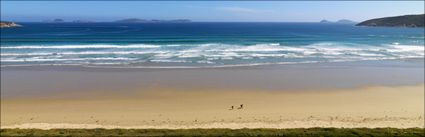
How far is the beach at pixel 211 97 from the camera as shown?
457 inches

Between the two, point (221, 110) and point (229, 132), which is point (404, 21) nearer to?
point (221, 110)

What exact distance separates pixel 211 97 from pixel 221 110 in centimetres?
223

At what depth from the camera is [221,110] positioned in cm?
1305

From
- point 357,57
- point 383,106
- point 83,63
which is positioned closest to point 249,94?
point 383,106

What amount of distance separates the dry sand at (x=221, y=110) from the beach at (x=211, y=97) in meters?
0.03

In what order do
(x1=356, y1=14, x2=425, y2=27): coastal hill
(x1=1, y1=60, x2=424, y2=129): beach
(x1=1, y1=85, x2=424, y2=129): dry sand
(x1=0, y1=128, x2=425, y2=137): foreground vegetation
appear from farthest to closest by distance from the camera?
(x1=356, y1=14, x2=425, y2=27): coastal hill → (x1=1, y1=60, x2=424, y2=129): beach → (x1=1, y1=85, x2=424, y2=129): dry sand → (x1=0, y1=128, x2=425, y2=137): foreground vegetation

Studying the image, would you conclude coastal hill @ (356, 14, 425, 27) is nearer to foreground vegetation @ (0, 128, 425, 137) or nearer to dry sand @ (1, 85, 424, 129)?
dry sand @ (1, 85, 424, 129)

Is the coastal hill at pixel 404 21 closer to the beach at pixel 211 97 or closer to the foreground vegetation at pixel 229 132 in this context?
the beach at pixel 211 97

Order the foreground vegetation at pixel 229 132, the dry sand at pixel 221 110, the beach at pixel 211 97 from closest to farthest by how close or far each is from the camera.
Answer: the foreground vegetation at pixel 229 132 < the dry sand at pixel 221 110 < the beach at pixel 211 97

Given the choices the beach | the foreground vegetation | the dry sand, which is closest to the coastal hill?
the beach

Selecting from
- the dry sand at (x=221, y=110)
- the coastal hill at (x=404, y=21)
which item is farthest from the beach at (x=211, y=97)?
the coastal hill at (x=404, y=21)

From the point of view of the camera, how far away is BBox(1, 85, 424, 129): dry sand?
1134 centimetres

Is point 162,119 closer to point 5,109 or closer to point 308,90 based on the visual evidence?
point 5,109

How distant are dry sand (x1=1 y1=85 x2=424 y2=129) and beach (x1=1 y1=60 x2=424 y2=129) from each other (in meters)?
0.03
